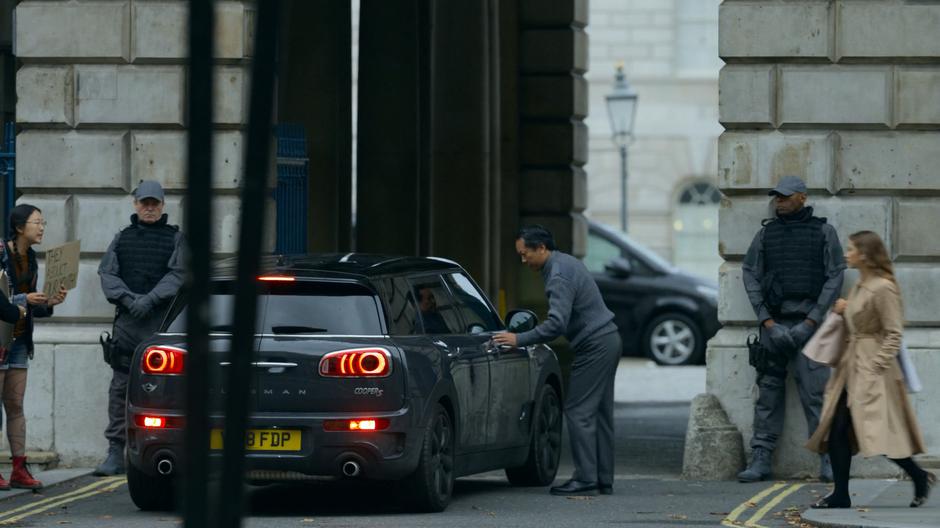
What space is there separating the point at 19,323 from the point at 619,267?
1584 cm

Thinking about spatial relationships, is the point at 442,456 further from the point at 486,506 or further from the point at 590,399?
the point at 590,399

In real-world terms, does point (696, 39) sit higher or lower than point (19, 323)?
higher

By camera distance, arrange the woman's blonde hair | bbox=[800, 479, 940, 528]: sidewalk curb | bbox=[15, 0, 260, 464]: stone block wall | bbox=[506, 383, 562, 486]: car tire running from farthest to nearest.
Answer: bbox=[15, 0, 260, 464]: stone block wall, bbox=[506, 383, 562, 486]: car tire, the woman's blonde hair, bbox=[800, 479, 940, 528]: sidewalk curb

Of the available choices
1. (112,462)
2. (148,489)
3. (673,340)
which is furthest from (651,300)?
(148,489)

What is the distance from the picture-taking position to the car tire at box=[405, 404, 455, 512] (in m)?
11.0

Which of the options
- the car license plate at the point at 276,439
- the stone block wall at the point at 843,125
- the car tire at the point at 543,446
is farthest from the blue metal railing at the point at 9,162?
the stone block wall at the point at 843,125

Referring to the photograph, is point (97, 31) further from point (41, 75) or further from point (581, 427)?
point (581, 427)

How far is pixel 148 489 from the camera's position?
11.3m

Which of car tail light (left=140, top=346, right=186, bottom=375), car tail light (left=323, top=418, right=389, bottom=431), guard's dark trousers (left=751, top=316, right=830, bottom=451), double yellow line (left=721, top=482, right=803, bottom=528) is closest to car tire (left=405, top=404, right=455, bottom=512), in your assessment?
car tail light (left=323, top=418, right=389, bottom=431)

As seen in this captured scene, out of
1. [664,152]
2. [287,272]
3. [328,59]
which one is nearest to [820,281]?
[287,272]

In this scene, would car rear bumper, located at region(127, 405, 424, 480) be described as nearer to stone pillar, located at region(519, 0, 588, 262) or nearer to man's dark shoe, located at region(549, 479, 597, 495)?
man's dark shoe, located at region(549, 479, 597, 495)

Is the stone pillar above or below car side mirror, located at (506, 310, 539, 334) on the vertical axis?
above

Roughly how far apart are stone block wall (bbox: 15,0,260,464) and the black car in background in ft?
45.5

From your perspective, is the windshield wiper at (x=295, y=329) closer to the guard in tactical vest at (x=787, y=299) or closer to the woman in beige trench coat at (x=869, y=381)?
the woman in beige trench coat at (x=869, y=381)
